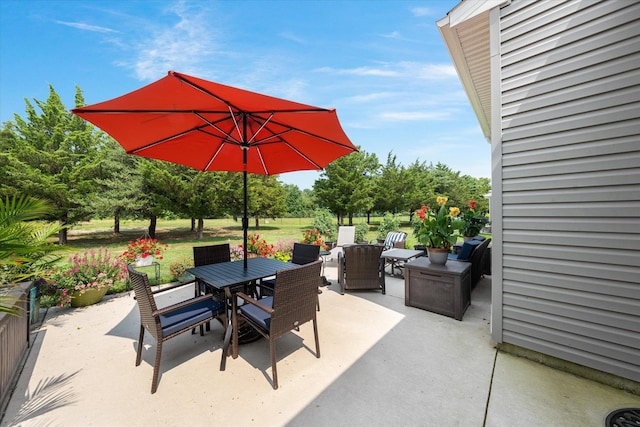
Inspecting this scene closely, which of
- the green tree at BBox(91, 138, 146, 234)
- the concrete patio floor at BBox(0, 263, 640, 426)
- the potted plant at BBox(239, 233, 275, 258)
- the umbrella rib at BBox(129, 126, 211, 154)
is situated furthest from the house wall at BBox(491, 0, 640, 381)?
the green tree at BBox(91, 138, 146, 234)

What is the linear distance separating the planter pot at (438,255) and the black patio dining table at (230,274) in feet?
7.14

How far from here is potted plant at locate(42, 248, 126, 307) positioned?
12.5 ft

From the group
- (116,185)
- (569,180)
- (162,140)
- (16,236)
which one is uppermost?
(116,185)

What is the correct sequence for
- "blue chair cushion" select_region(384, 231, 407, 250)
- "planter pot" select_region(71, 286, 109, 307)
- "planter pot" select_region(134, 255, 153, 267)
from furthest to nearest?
"blue chair cushion" select_region(384, 231, 407, 250)
"planter pot" select_region(134, 255, 153, 267)
"planter pot" select_region(71, 286, 109, 307)

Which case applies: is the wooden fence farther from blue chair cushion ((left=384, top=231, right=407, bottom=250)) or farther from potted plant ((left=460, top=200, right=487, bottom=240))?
potted plant ((left=460, top=200, right=487, bottom=240))

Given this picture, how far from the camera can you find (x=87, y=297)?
3992mm

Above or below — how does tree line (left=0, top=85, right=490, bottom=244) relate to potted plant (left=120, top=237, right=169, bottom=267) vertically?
above

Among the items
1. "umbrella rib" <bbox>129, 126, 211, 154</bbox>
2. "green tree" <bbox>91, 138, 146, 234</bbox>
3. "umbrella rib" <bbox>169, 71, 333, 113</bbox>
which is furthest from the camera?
"green tree" <bbox>91, 138, 146, 234</bbox>

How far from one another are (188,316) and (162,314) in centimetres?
27

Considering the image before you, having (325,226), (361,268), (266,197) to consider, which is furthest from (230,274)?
(266,197)

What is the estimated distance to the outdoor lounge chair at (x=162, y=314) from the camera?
2.08 meters

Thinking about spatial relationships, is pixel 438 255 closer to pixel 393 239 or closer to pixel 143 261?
pixel 393 239

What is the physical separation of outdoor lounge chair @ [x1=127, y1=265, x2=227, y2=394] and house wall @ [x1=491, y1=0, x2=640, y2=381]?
313cm

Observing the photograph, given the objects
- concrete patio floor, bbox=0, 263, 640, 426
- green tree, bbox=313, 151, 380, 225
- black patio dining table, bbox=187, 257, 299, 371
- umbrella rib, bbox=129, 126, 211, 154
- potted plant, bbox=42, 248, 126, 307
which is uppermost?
green tree, bbox=313, 151, 380, 225
